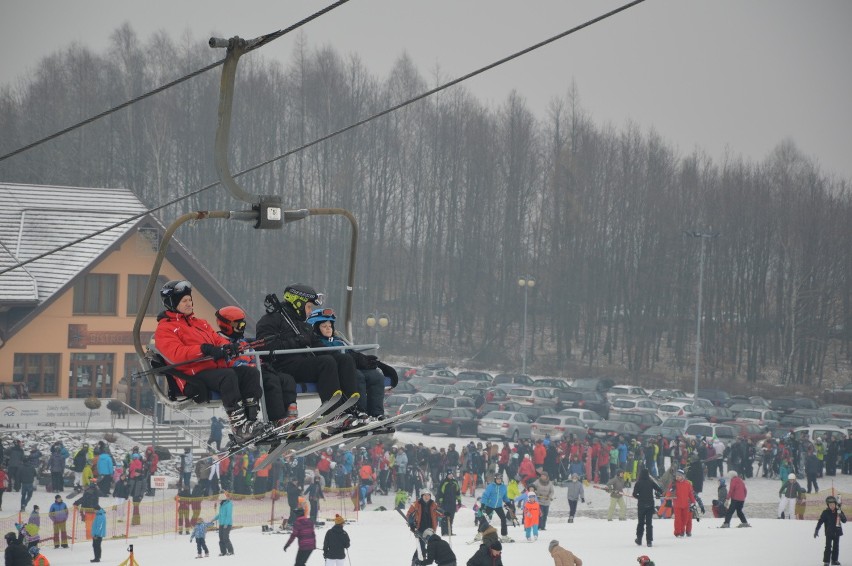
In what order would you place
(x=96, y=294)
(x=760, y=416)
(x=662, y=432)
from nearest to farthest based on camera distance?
(x=96, y=294) < (x=662, y=432) < (x=760, y=416)

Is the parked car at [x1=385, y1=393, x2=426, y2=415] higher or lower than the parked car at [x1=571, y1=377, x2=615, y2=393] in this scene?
lower

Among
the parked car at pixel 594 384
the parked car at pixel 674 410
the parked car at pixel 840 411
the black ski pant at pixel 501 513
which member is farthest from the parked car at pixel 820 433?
the black ski pant at pixel 501 513

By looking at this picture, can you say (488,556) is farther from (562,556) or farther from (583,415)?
(583,415)

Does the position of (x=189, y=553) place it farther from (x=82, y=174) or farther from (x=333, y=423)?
(x=82, y=174)

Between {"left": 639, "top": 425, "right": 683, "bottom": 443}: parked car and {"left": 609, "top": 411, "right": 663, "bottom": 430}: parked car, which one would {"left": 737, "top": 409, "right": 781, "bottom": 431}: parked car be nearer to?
{"left": 609, "top": 411, "right": 663, "bottom": 430}: parked car

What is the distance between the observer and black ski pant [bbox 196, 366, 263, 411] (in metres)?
8.53

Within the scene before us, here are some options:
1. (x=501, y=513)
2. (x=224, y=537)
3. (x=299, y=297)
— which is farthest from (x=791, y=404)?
(x=299, y=297)

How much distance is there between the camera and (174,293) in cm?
870

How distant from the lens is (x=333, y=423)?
905cm

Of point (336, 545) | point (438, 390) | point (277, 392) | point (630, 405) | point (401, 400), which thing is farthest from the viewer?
point (438, 390)

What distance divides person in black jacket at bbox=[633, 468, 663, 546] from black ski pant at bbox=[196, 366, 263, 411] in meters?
13.0

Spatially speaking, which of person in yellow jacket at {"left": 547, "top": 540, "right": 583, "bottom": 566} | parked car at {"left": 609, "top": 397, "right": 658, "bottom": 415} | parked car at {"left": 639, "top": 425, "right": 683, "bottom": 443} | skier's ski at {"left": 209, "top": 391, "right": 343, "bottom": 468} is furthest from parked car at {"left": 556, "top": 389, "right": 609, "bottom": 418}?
skier's ski at {"left": 209, "top": 391, "right": 343, "bottom": 468}

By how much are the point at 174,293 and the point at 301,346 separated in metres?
0.94

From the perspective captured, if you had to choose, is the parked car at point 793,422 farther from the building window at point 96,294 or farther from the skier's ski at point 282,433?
the skier's ski at point 282,433
